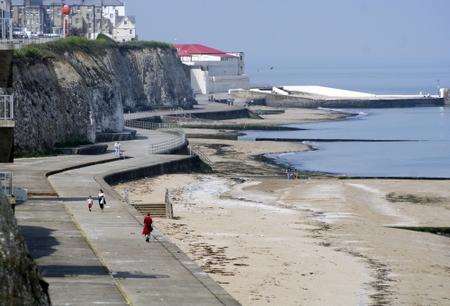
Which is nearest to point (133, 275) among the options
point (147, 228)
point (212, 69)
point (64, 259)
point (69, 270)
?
point (69, 270)

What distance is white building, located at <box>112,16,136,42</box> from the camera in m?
147

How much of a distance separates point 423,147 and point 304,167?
2525 centimetres

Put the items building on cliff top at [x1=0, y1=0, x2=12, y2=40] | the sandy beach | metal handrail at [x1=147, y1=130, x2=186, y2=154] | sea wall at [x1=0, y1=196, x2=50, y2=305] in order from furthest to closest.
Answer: metal handrail at [x1=147, y1=130, x2=186, y2=154]
the sandy beach
building on cliff top at [x1=0, y1=0, x2=12, y2=40]
sea wall at [x1=0, y1=196, x2=50, y2=305]

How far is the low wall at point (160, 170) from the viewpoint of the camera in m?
50.3

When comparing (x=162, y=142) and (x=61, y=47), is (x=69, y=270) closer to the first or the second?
(x=162, y=142)

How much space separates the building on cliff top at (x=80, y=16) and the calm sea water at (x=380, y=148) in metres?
31.8

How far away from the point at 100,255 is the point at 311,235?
12334 mm

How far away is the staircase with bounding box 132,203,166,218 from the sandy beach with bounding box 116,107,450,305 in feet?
1.96

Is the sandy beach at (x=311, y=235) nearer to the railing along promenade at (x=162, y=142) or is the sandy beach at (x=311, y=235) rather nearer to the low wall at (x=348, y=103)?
the railing along promenade at (x=162, y=142)

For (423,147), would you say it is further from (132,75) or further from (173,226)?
(173,226)

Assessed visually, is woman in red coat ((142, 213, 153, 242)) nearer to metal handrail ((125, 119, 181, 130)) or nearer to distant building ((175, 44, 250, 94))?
metal handrail ((125, 119, 181, 130))

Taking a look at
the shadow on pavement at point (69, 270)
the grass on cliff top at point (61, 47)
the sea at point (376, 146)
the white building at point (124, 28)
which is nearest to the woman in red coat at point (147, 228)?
the shadow on pavement at point (69, 270)

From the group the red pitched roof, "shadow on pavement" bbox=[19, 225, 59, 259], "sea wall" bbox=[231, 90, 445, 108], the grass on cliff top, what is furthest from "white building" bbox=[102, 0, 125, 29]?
"shadow on pavement" bbox=[19, 225, 59, 259]

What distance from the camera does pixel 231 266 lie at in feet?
101
